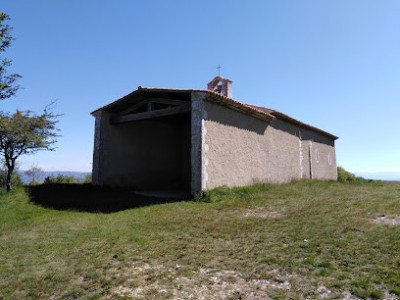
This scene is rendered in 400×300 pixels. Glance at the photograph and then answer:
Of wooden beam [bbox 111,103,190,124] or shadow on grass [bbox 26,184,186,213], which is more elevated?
wooden beam [bbox 111,103,190,124]

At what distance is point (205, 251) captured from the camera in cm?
418

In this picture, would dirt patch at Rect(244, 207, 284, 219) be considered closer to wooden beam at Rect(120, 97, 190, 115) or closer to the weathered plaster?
the weathered plaster

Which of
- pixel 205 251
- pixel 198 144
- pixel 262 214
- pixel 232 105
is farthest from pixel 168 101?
pixel 205 251

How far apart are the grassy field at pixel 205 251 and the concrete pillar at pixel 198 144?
114 centimetres

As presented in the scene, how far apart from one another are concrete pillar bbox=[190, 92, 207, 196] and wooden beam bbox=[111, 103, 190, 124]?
0.81m

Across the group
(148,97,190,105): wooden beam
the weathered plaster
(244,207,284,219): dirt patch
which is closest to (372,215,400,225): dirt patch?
(244,207,284,219): dirt patch

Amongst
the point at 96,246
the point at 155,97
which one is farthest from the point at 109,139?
the point at 96,246

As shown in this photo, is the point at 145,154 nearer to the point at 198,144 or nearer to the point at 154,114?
the point at 154,114

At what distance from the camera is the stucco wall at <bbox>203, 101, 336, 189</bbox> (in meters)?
8.95

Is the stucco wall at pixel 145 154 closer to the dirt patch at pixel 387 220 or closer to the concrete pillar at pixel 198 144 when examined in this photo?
the concrete pillar at pixel 198 144

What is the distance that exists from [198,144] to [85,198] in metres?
4.68

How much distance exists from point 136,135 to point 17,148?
17.2 ft

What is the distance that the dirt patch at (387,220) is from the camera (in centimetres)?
503

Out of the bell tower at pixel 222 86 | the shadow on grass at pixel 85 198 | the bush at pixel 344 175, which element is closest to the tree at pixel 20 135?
the shadow on grass at pixel 85 198
